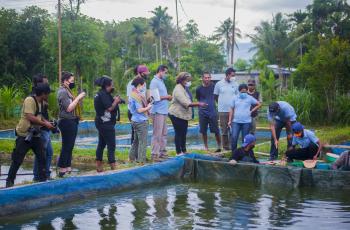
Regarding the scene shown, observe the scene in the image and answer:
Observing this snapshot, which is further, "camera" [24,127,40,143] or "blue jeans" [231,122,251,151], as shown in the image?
"blue jeans" [231,122,251,151]

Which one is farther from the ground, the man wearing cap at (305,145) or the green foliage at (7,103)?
the green foliage at (7,103)

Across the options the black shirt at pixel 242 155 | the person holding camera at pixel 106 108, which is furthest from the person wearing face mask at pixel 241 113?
the person holding camera at pixel 106 108

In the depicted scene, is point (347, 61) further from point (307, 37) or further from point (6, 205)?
point (307, 37)

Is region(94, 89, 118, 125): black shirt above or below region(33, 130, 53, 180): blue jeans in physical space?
above

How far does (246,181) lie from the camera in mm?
9508

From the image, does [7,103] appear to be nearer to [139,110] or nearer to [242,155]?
[139,110]

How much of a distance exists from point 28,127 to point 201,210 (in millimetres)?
2658

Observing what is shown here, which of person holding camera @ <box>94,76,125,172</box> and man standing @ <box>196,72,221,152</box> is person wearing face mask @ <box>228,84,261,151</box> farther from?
person holding camera @ <box>94,76,125,172</box>

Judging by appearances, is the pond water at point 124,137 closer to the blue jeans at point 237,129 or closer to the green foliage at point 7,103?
the green foliage at point 7,103

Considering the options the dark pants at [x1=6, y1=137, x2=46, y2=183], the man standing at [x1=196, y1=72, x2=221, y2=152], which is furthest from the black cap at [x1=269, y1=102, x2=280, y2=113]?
the dark pants at [x1=6, y1=137, x2=46, y2=183]

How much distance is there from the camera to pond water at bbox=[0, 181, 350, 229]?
22.1 feet

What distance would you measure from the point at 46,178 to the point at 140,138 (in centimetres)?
204

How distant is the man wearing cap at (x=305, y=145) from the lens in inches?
386

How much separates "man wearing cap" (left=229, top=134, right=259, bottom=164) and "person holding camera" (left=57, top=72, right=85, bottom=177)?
2825 millimetres
